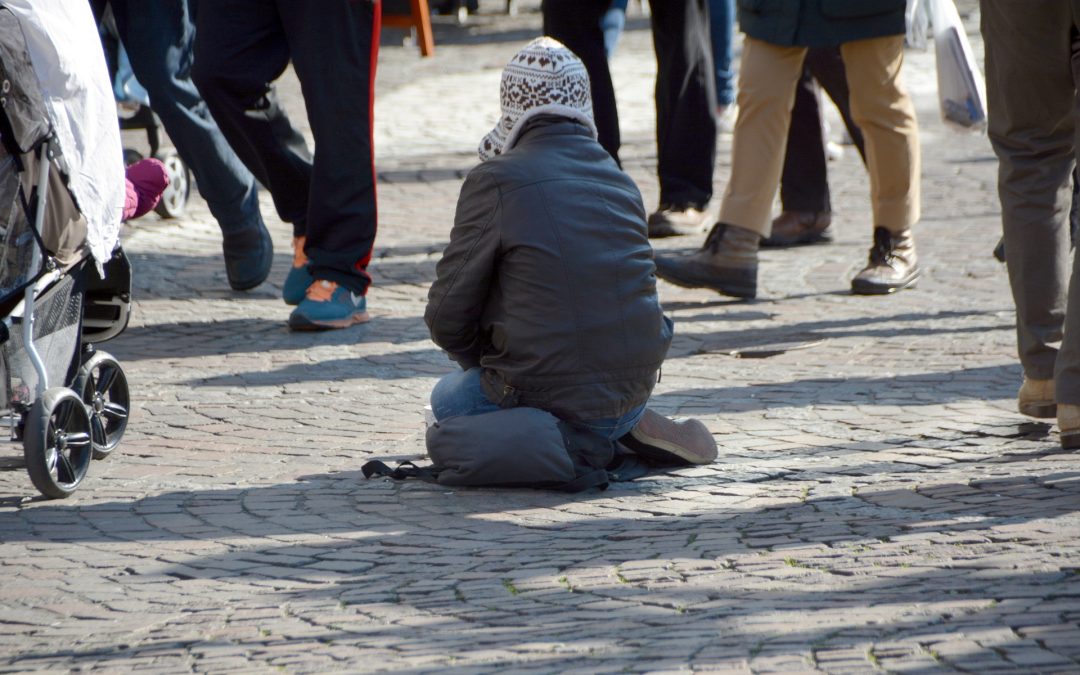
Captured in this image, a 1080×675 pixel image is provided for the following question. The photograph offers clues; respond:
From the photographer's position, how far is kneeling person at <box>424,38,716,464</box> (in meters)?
4.68

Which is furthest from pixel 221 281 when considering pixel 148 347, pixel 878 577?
pixel 878 577

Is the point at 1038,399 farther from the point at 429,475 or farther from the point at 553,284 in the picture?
the point at 429,475

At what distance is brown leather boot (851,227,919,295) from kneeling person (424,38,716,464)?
276 centimetres

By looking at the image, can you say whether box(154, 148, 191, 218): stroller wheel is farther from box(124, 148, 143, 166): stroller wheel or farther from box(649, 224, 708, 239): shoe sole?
box(649, 224, 708, 239): shoe sole

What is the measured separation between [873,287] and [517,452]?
3.20 meters

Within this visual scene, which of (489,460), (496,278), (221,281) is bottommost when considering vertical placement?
(221,281)

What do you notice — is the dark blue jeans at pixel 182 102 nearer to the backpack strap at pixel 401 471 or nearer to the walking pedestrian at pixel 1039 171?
the backpack strap at pixel 401 471

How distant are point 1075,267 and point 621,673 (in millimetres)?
2095

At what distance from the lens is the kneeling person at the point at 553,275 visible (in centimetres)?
468

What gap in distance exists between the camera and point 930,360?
6277 mm

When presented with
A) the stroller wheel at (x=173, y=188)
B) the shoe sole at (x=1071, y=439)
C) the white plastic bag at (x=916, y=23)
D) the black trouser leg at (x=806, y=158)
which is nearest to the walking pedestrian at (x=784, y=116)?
the white plastic bag at (x=916, y=23)

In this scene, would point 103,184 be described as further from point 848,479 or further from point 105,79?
point 848,479

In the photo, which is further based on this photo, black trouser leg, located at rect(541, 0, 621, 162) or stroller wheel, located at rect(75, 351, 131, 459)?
black trouser leg, located at rect(541, 0, 621, 162)

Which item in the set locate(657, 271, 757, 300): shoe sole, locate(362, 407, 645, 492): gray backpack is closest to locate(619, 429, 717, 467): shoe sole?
locate(362, 407, 645, 492): gray backpack
